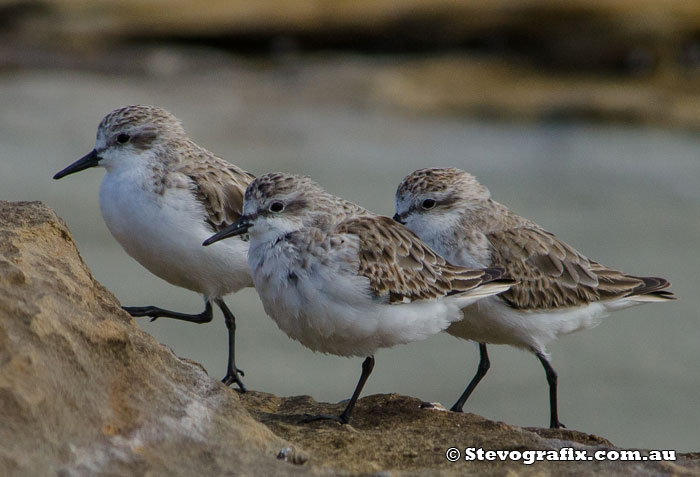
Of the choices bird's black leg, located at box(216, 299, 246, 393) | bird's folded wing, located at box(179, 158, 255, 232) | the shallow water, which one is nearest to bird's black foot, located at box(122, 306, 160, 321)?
bird's black leg, located at box(216, 299, 246, 393)

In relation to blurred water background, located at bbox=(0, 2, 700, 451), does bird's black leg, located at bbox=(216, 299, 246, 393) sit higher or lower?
lower

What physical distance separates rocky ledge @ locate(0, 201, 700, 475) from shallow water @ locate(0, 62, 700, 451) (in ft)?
29.4

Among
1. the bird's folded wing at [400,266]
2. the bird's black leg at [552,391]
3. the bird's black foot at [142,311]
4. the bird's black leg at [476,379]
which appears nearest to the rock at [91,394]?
the bird's folded wing at [400,266]

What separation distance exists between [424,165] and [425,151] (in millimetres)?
1236

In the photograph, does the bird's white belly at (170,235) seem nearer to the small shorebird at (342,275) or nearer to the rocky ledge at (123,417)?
the small shorebird at (342,275)

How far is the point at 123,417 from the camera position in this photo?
17.0 feet

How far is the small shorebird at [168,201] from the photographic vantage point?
7.86m

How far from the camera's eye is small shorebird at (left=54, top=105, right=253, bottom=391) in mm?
7855

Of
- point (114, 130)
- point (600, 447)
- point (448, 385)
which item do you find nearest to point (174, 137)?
point (114, 130)

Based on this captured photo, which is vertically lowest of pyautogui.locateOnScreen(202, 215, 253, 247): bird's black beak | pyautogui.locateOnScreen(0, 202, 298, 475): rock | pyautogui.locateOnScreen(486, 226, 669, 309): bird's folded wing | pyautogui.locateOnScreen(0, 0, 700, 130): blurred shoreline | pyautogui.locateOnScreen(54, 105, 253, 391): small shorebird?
pyautogui.locateOnScreen(0, 202, 298, 475): rock

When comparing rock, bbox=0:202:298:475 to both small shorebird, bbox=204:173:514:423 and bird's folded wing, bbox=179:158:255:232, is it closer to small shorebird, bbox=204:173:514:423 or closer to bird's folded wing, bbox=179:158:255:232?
small shorebird, bbox=204:173:514:423

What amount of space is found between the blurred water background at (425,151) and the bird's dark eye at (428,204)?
781cm

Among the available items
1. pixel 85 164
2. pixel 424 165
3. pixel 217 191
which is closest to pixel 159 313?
pixel 217 191

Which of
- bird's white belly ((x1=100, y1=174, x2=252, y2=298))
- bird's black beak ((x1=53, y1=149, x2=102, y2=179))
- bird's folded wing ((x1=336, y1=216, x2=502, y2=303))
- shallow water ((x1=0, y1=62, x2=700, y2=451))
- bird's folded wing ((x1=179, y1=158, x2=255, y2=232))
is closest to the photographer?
bird's folded wing ((x1=336, y1=216, x2=502, y2=303))
